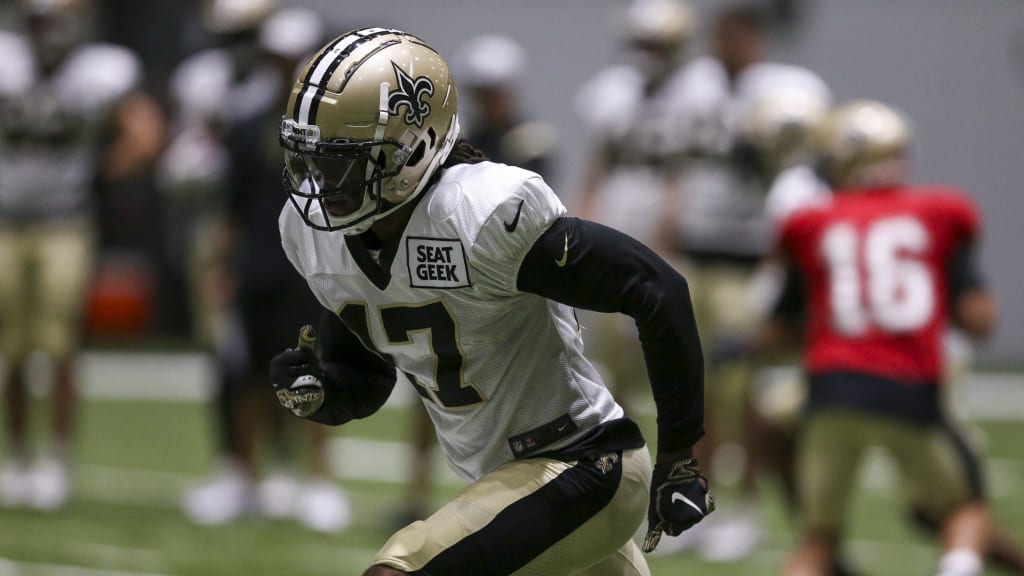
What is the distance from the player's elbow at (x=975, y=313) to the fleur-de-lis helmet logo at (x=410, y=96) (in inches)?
90.2

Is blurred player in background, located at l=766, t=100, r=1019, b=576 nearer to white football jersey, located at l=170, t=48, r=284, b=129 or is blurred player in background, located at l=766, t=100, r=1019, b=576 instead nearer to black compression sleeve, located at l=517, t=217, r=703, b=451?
black compression sleeve, located at l=517, t=217, r=703, b=451

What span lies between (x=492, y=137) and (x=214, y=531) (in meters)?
1.86

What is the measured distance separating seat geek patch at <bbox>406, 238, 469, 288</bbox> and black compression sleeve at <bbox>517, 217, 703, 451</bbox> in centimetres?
11

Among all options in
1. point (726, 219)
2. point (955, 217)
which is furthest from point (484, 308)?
point (726, 219)

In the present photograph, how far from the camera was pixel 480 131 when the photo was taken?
20.5 feet

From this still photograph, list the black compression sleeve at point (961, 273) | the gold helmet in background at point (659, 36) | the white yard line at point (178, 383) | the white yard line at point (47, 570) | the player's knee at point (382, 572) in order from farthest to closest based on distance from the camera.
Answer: the white yard line at point (178, 383)
the gold helmet in background at point (659, 36)
the white yard line at point (47, 570)
the black compression sleeve at point (961, 273)
the player's knee at point (382, 572)

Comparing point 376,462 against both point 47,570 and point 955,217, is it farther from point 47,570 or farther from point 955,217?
point 955,217

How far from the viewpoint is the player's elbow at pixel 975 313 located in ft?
14.8

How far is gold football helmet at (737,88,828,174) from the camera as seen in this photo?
596 centimetres

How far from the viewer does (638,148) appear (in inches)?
255

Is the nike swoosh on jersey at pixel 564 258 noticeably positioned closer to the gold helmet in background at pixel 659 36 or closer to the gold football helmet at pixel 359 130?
the gold football helmet at pixel 359 130

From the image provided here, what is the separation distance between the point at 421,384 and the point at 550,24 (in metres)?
10.4

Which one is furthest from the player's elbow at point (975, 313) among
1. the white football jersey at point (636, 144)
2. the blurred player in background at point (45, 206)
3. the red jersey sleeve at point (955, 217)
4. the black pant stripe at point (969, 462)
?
the blurred player in background at point (45, 206)

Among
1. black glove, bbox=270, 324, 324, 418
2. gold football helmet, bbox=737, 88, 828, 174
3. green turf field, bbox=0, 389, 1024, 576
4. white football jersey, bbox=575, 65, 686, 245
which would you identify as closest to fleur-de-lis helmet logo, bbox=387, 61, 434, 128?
black glove, bbox=270, 324, 324, 418
